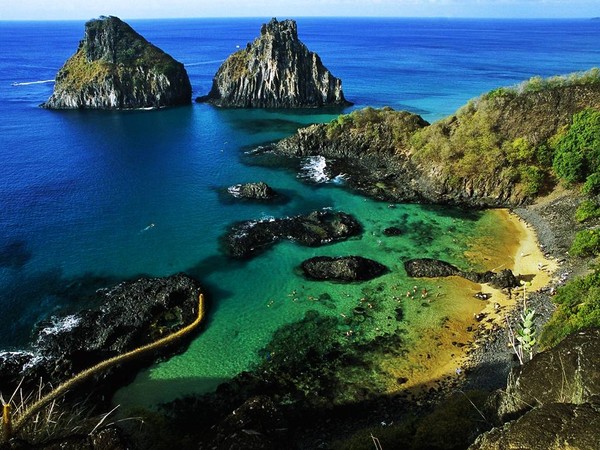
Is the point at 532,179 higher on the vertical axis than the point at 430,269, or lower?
higher

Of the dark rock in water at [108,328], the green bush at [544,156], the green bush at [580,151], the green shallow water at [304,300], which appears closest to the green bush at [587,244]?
the green shallow water at [304,300]

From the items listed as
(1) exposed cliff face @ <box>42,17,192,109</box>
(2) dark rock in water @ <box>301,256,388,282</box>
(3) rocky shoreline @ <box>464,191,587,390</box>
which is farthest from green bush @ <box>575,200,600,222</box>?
(1) exposed cliff face @ <box>42,17,192,109</box>

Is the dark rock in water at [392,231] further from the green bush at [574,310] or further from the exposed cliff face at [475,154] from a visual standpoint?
the green bush at [574,310]

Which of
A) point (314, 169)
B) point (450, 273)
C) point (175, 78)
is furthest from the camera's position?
point (175, 78)

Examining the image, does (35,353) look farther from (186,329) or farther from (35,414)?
(35,414)

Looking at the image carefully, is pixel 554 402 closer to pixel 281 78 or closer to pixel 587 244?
pixel 587 244

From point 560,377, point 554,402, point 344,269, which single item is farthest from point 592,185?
point 554,402

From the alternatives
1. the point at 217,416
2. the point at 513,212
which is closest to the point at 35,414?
the point at 217,416
